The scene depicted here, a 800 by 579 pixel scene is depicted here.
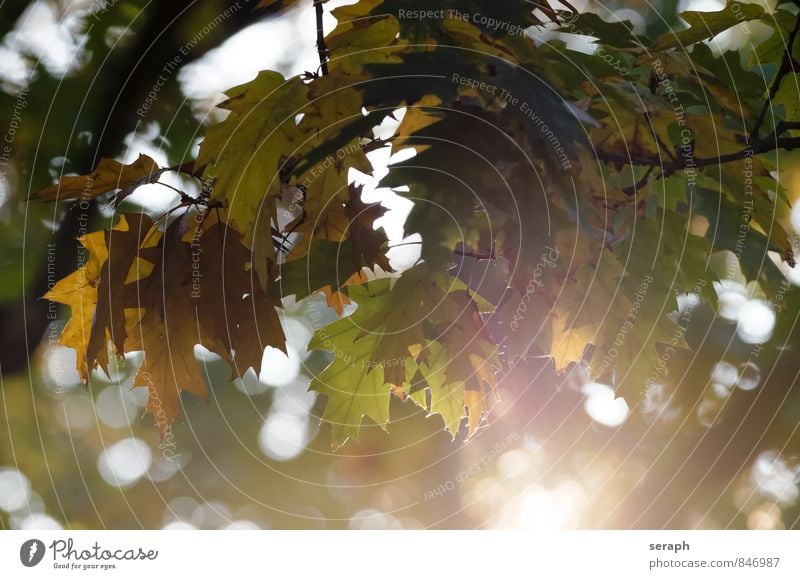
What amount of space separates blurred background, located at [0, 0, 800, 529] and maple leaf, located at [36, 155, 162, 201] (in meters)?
0.03

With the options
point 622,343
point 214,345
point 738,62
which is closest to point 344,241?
point 214,345

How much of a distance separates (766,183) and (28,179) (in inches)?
26.7

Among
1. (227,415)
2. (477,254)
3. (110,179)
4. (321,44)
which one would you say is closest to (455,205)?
(477,254)

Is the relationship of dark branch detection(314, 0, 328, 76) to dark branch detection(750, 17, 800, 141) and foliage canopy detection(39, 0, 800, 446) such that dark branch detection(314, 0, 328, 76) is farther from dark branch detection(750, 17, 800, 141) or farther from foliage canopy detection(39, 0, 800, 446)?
dark branch detection(750, 17, 800, 141)

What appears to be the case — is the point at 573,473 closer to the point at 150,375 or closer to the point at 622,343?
the point at 622,343

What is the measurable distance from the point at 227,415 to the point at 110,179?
1.01 feet

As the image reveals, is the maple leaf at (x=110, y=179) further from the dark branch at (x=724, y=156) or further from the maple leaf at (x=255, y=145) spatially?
the dark branch at (x=724, y=156)

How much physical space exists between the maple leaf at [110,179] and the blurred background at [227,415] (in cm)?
3

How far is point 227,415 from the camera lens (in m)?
0.72

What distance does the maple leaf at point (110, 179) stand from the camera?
0.49 meters

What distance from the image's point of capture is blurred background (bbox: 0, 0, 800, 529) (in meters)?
0.60

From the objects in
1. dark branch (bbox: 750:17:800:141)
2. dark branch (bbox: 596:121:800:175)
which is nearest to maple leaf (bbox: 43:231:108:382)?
dark branch (bbox: 596:121:800:175)

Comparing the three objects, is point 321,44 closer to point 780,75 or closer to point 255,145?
point 255,145

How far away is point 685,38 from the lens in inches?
21.4
